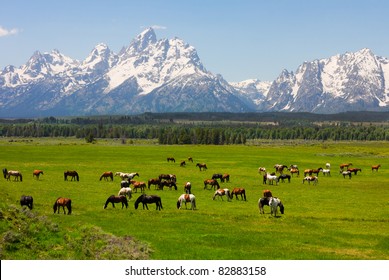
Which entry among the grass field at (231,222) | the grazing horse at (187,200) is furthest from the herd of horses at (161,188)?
the grass field at (231,222)

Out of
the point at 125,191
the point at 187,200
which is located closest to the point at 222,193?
the point at 187,200

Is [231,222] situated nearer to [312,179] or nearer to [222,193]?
[222,193]

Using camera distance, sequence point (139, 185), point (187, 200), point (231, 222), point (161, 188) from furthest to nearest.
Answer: point (161, 188)
point (139, 185)
point (187, 200)
point (231, 222)

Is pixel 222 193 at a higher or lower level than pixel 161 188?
higher

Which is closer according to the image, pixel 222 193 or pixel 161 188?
pixel 222 193

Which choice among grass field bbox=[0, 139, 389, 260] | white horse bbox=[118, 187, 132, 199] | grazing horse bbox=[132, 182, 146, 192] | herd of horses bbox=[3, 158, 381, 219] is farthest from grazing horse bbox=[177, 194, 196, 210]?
grazing horse bbox=[132, 182, 146, 192]

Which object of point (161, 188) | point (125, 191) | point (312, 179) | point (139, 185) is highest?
point (312, 179)

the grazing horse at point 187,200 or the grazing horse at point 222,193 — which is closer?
the grazing horse at point 187,200

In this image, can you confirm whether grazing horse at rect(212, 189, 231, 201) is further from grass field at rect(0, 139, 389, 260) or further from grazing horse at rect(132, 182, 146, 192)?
grazing horse at rect(132, 182, 146, 192)

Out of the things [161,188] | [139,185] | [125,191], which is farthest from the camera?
[161,188]

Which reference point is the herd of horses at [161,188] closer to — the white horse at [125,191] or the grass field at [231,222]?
the white horse at [125,191]

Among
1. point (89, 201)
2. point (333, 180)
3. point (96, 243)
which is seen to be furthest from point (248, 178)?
point (96, 243)

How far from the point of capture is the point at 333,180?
249 ft
